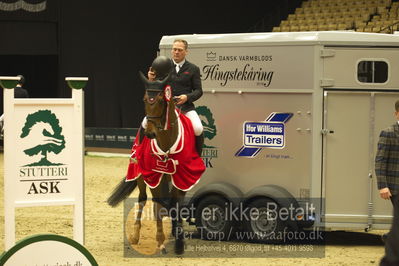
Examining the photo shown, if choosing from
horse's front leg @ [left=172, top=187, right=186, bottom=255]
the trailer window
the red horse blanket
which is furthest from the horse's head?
the trailer window

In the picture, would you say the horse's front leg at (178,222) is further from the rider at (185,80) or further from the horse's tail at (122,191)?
the horse's tail at (122,191)

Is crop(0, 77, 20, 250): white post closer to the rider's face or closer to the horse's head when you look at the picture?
the horse's head

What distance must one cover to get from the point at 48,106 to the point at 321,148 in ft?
12.5

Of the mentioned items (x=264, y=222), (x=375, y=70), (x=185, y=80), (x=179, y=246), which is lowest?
(x=179, y=246)

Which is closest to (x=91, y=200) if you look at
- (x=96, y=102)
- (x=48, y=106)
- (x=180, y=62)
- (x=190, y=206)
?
(x=190, y=206)

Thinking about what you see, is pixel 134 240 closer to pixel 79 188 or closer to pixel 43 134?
pixel 79 188

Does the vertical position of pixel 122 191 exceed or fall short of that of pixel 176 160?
it falls short

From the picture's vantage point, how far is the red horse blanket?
8.53m

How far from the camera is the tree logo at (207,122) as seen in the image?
967cm

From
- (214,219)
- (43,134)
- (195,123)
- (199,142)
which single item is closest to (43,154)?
(43,134)

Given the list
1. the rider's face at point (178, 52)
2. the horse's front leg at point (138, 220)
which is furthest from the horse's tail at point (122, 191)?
the rider's face at point (178, 52)

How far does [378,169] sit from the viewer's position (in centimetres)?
796

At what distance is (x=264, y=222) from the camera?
9.28 meters

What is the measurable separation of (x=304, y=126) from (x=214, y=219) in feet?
4.81
